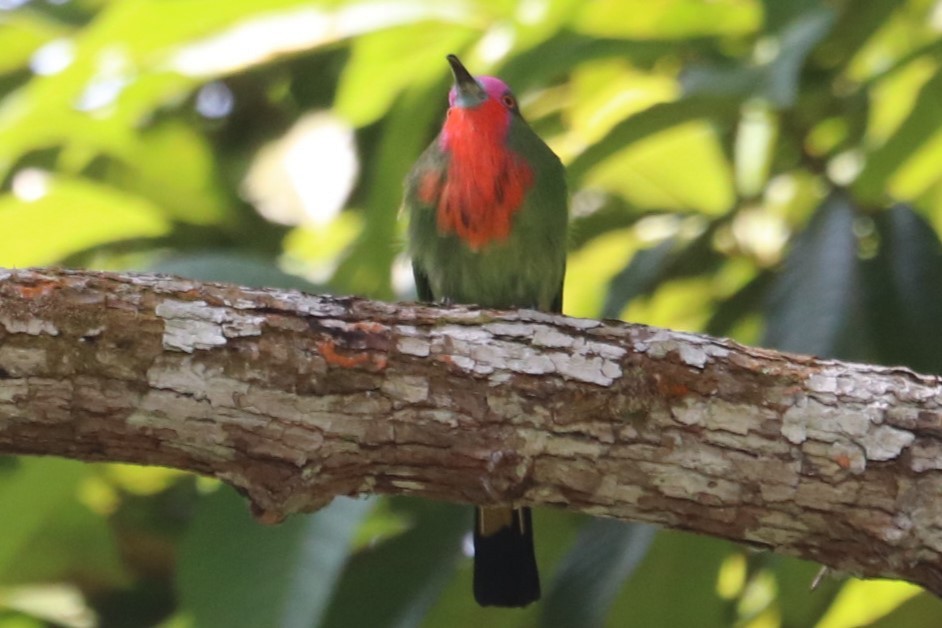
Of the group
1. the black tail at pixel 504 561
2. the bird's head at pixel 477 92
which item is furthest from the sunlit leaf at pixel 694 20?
the black tail at pixel 504 561

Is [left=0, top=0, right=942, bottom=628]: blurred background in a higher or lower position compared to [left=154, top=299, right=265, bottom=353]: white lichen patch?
higher

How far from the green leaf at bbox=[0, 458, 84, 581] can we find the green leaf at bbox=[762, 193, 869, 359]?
1517 mm

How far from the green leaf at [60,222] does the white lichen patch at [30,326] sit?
1.36 m

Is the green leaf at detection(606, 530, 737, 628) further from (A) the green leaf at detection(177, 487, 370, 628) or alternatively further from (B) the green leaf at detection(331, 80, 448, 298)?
(B) the green leaf at detection(331, 80, 448, 298)

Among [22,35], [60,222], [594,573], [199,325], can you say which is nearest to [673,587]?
[594,573]

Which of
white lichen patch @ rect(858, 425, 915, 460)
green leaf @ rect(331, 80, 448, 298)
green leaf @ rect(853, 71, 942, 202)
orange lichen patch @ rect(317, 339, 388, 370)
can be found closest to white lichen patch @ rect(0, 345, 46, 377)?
orange lichen patch @ rect(317, 339, 388, 370)

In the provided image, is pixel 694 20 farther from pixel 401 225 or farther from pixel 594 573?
pixel 594 573

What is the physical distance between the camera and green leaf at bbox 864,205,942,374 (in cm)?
271

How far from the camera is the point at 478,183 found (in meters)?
2.76

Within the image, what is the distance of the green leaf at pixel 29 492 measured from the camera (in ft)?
8.43

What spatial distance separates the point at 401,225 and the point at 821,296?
1036mm

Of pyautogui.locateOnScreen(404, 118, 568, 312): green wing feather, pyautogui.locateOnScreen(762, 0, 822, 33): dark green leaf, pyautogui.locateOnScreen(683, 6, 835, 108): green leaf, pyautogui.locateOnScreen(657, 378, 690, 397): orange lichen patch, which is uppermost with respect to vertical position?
pyautogui.locateOnScreen(762, 0, 822, 33): dark green leaf

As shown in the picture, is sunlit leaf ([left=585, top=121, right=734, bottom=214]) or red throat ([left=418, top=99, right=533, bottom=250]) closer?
red throat ([left=418, top=99, right=533, bottom=250])

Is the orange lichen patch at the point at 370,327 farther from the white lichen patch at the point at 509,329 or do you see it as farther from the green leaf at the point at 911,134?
the green leaf at the point at 911,134
